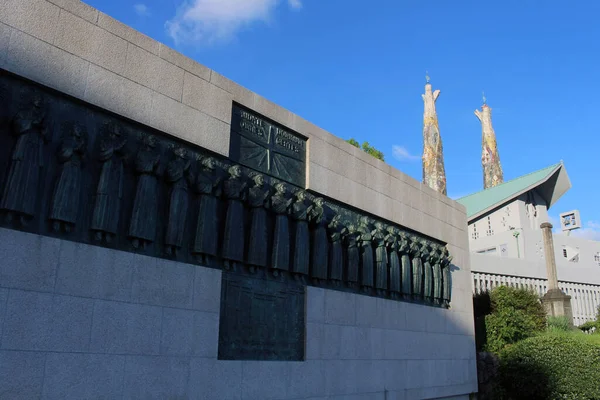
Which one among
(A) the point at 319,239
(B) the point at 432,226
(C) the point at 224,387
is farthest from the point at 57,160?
(B) the point at 432,226

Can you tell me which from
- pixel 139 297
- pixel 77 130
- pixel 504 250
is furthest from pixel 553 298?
pixel 77 130

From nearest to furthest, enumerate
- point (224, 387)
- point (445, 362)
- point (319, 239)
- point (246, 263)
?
point (224, 387)
point (246, 263)
point (319, 239)
point (445, 362)

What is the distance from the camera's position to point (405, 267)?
12.4 m

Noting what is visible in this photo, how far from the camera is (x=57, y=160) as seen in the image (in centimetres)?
652

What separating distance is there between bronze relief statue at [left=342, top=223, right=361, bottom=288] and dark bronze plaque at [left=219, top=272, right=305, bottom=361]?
150 cm

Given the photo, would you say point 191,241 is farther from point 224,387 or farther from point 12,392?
point 12,392

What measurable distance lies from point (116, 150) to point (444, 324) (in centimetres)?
970

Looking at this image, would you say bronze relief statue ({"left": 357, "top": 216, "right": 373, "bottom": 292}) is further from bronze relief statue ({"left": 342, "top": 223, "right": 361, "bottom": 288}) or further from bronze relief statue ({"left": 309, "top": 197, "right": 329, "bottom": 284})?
bronze relief statue ({"left": 309, "top": 197, "right": 329, "bottom": 284})

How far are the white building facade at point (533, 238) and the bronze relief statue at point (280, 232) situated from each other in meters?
17.7

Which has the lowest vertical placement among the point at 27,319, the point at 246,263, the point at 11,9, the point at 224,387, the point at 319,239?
the point at 224,387

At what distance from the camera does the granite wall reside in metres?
6.06

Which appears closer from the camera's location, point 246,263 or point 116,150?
point 116,150

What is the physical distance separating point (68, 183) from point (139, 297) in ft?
5.73

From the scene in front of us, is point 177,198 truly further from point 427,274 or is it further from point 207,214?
point 427,274
